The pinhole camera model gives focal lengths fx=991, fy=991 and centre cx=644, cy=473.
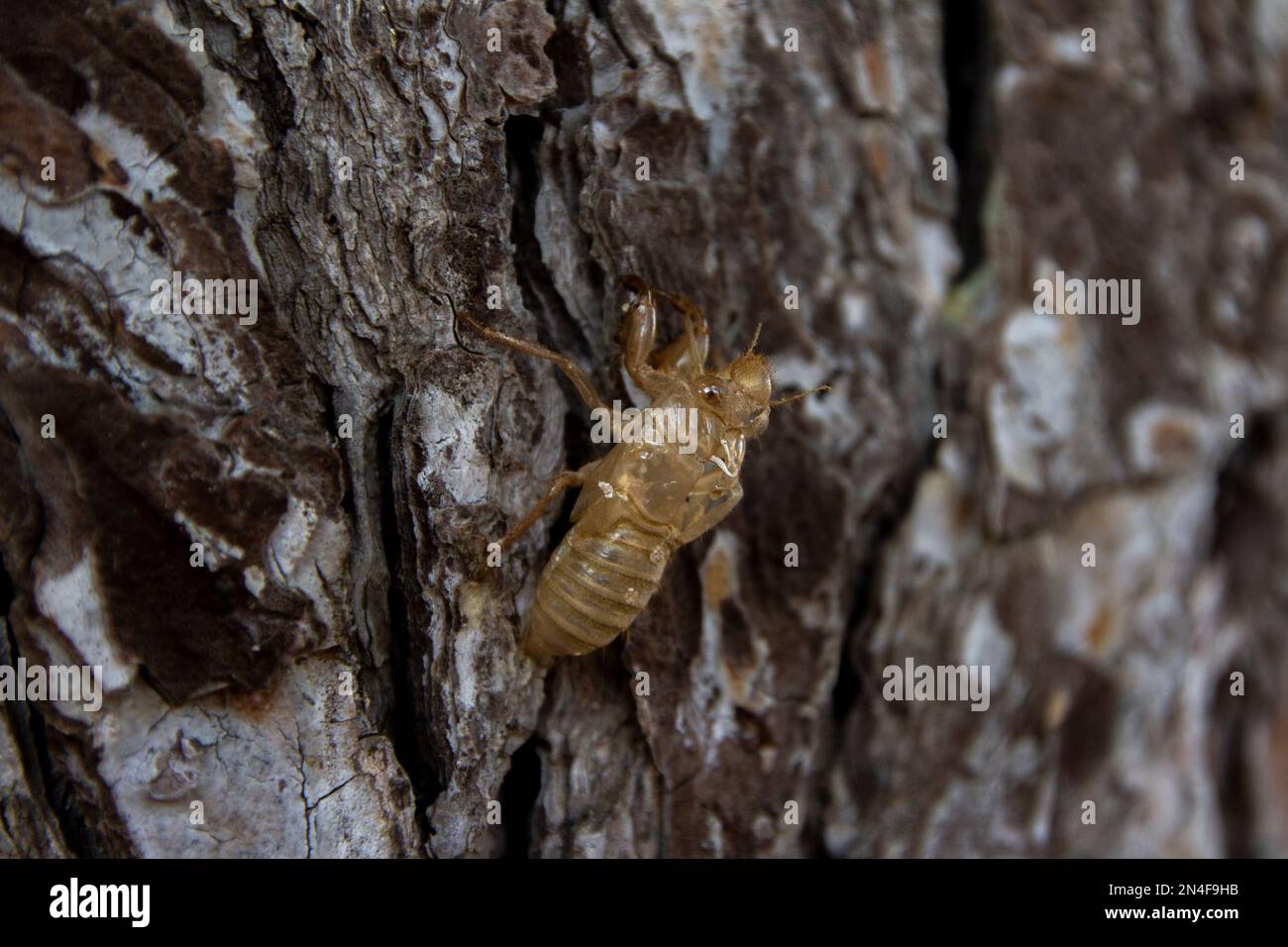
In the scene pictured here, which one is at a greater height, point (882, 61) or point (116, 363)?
point (882, 61)

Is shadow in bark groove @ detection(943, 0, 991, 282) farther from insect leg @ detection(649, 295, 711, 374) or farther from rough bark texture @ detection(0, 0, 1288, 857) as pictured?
insect leg @ detection(649, 295, 711, 374)

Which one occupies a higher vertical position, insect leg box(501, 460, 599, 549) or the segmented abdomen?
insect leg box(501, 460, 599, 549)

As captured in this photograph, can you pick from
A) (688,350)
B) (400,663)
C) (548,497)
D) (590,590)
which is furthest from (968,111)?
(400,663)

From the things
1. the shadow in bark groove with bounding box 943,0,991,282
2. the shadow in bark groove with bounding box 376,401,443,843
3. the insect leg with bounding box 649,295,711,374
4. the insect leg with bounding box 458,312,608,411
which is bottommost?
the shadow in bark groove with bounding box 376,401,443,843

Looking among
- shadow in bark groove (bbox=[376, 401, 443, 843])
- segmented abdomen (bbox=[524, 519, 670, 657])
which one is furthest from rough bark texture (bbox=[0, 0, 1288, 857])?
segmented abdomen (bbox=[524, 519, 670, 657])

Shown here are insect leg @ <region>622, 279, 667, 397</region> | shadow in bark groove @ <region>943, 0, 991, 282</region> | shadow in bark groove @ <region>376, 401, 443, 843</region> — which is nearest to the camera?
shadow in bark groove @ <region>376, 401, 443, 843</region>

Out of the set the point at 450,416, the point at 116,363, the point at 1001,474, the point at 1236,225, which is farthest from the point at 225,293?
the point at 1236,225

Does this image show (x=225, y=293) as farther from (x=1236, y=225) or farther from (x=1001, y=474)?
(x=1236, y=225)
